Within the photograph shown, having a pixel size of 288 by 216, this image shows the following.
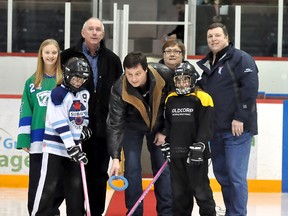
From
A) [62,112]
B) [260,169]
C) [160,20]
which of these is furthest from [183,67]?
[160,20]

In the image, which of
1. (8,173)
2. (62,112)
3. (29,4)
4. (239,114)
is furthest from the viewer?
(29,4)

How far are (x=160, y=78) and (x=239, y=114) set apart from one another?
53cm

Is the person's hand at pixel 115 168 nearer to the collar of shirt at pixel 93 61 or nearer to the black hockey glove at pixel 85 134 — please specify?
the black hockey glove at pixel 85 134

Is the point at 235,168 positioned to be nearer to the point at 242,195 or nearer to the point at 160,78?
the point at 242,195

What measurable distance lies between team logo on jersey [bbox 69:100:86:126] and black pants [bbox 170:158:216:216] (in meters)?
0.59

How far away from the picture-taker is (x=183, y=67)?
4.90 meters

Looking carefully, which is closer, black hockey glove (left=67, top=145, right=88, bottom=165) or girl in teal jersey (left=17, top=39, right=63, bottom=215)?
black hockey glove (left=67, top=145, right=88, bottom=165)

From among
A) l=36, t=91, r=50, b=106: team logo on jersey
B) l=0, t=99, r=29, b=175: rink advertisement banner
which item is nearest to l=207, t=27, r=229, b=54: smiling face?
l=36, t=91, r=50, b=106: team logo on jersey

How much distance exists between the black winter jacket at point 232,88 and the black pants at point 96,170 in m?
0.76

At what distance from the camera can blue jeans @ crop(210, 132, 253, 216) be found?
5.27 m

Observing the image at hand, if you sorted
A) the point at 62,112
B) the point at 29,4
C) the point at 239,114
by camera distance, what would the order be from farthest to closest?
the point at 29,4
the point at 239,114
the point at 62,112

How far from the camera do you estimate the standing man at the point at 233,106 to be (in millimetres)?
5266

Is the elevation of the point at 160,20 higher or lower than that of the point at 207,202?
higher

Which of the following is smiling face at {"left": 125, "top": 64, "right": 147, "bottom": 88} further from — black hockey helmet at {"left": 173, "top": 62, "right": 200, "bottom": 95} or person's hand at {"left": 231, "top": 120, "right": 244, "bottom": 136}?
person's hand at {"left": 231, "top": 120, "right": 244, "bottom": 136}
